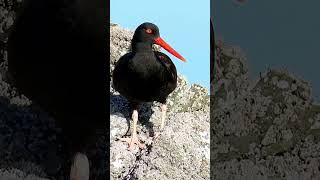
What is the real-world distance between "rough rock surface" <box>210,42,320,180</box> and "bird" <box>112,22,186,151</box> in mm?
288

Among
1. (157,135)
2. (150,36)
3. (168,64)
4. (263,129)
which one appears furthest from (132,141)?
(263,129)

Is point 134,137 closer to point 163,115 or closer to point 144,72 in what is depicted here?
point 163,115

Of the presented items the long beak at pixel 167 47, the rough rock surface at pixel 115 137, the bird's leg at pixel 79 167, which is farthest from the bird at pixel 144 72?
the bird's leg at pixel 79 167

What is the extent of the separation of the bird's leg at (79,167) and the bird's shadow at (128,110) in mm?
291

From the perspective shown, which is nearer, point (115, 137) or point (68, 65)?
point (68, 65)

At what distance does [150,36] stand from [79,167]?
2.36 ft

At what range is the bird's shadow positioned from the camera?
311cm

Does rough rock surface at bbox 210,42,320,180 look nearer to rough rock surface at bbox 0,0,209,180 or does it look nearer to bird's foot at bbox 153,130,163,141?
rough rock surface at bbox 0,0,209,180

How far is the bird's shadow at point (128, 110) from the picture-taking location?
10.2ft

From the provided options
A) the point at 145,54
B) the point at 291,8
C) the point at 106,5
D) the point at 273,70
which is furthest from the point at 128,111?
the point at 291,8

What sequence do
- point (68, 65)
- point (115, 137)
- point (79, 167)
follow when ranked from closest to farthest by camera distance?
point (68, 65) → point (79, 167) → point (115, 137)

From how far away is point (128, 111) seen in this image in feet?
10.2

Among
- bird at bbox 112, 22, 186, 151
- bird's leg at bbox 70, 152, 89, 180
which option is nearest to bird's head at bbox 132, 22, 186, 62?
bird at bbox 112, 22, 186, 151

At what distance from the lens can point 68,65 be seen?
2830 mm
